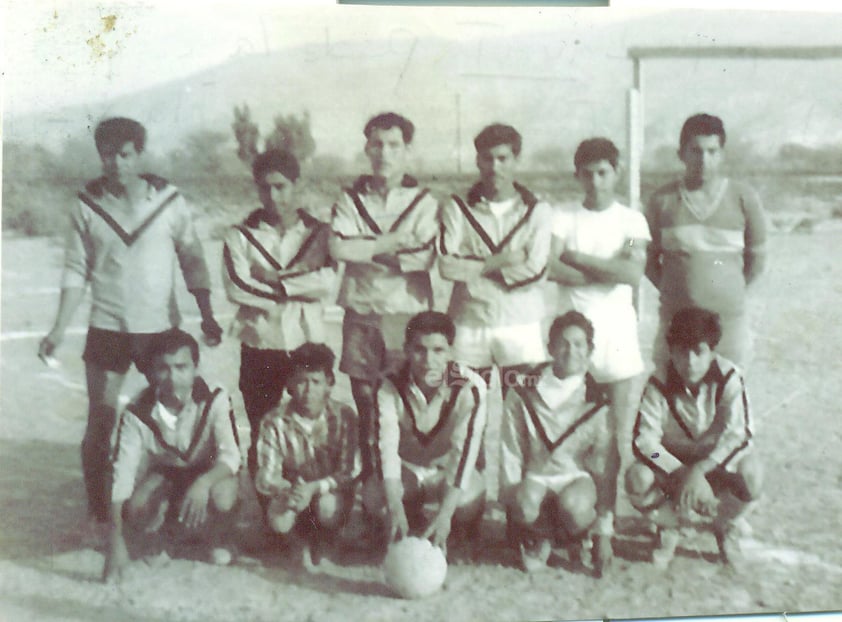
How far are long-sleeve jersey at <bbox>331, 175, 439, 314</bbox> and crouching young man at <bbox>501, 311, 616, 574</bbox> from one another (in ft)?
1.46

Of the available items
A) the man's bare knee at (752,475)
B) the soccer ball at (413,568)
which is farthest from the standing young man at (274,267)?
the man's bare knee at (752,475)

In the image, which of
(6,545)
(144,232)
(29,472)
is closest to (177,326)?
(144,232)

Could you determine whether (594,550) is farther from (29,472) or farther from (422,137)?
(29,472)

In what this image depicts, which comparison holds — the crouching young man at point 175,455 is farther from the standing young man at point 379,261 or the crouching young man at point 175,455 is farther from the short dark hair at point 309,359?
the standing young man at point 379,261

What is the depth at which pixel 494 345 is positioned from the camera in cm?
279

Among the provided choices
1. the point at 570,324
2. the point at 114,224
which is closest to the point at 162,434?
the point at 114,224

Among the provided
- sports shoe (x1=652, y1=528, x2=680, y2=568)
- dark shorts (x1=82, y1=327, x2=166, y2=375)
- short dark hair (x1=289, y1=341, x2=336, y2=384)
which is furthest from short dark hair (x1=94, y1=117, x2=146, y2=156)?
sports shoe (x1=652, y1=528, x2=680, y2=568)

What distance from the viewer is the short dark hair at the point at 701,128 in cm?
288

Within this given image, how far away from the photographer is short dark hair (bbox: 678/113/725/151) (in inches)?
113

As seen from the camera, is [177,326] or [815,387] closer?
[177,326]

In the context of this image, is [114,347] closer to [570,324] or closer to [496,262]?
[496,262]

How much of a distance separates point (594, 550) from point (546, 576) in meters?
0.17

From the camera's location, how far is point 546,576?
281 centimetres

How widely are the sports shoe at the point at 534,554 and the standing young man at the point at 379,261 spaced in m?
0.55
